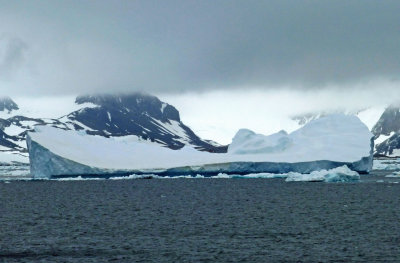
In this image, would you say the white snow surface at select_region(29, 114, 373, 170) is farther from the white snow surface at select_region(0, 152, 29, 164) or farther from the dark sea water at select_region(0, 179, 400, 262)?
the white snow surface at select_region(0, 152, 29, 164)

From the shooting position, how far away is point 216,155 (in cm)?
7088

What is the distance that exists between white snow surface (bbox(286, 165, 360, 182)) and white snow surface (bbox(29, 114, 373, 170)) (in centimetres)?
256

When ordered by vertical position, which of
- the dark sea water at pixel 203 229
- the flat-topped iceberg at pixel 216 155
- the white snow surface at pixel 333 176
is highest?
the flat-topped iceberg at pixel 216 155

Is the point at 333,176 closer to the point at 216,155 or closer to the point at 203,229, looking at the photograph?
the point at 216,155

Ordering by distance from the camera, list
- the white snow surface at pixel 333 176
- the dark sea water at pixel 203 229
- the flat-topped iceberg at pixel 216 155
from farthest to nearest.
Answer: the flat-topped iceberg at pixel 216 155
the white snow surface at pixel 333 176
the dark sea water at pixel 203 229

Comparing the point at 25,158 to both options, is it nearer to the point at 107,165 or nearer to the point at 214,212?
the point at 107,165

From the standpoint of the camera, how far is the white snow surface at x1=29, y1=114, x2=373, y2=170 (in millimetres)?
66375

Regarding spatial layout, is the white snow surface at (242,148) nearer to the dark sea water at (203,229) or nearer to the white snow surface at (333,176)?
the white snow surface at (333,176)

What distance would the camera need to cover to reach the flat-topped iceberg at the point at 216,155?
212ft

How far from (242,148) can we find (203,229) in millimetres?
46141

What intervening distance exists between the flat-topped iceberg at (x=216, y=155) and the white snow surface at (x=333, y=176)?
7.55ft

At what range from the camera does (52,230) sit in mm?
27625

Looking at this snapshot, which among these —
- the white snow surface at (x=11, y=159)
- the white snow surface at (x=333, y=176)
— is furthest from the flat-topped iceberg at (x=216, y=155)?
the white snow surface at (x=11, y=159)

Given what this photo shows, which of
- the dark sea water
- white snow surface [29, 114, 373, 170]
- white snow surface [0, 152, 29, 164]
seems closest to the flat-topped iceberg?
white snow surface [29, 114, 373, 170]
